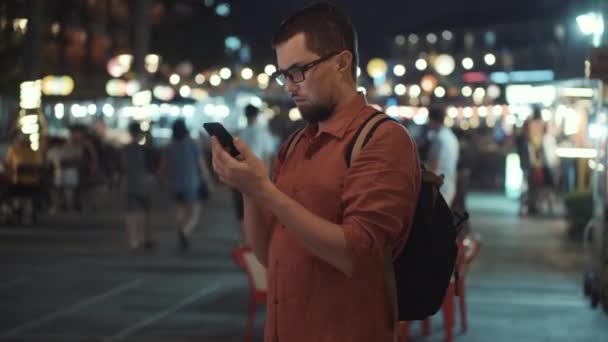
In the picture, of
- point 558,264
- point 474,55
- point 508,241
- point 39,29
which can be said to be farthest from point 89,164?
point 474,55

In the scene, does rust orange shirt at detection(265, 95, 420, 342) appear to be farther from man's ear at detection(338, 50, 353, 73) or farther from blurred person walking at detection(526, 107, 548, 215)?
blurred person walking at detection(526, 107, 548, 215)

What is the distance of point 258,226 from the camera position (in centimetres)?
358

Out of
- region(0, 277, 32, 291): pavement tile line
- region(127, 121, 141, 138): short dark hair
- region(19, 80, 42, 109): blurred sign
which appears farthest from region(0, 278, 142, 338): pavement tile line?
region(19, 80, 42, 109): blurred sign

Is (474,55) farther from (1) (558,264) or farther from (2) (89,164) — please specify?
(1) (558,264)

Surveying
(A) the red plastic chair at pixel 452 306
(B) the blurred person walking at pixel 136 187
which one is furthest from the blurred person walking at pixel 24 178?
(A) the red plastic chair at pixel 452 306

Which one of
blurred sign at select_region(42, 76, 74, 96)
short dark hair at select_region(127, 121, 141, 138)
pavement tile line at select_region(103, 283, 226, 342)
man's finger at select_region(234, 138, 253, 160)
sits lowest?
pavement tile line at select_region(103, 283, 226, 342)

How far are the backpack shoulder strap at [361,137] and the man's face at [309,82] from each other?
0.12 meters

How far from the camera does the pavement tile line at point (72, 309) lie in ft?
32.8

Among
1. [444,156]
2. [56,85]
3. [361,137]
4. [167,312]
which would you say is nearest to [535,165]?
[444,156]

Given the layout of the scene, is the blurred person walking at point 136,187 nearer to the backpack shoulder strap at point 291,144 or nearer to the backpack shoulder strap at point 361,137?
the backpack shoulder strap at point 291,144

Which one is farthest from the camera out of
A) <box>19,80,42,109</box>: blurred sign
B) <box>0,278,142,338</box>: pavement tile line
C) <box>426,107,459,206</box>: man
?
<box>19,80,42,109</box>: blurred sign

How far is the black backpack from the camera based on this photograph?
3418 mm

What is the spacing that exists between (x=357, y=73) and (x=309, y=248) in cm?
60

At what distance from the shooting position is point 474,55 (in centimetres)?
15125
